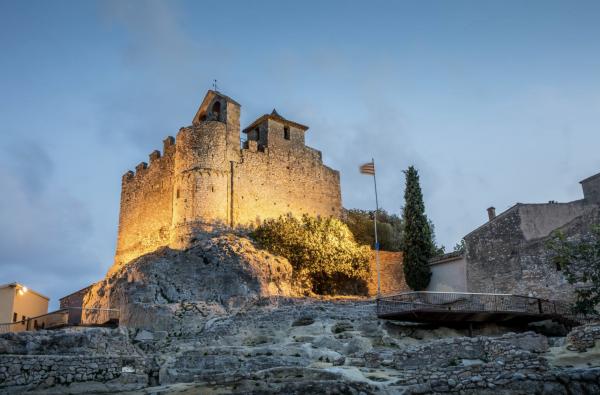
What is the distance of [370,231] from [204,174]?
14970 millimetres

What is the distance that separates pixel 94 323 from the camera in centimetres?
3344

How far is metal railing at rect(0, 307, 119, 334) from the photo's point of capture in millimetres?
31141

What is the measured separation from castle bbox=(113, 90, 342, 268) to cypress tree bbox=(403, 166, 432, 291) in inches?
364

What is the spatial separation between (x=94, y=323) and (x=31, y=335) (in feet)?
35.9

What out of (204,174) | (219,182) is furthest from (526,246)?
(204,174)

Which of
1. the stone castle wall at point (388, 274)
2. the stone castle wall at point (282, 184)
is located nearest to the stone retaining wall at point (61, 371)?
the stone castle wall at point (282, 184)

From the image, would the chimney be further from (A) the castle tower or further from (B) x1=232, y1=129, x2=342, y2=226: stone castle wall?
(A) the castle tower

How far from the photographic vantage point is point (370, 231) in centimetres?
4847

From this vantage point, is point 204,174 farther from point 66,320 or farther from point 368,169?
point 66,320

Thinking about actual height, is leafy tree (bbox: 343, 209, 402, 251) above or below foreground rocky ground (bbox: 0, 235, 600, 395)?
above

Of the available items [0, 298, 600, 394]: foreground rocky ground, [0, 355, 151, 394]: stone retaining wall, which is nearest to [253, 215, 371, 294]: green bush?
[0, 298, 600, 394]: foreground rocky ground

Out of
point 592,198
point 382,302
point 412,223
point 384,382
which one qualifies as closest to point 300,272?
point 412,223

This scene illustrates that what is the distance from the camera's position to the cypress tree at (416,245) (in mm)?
38031

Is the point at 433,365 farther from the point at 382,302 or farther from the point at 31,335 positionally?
the point at 31,335
